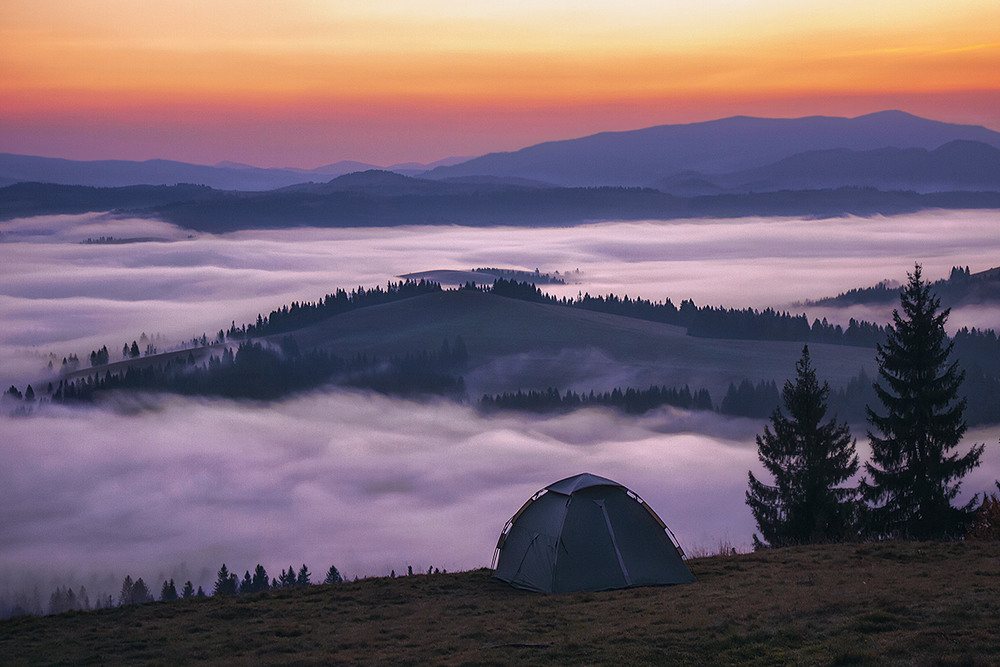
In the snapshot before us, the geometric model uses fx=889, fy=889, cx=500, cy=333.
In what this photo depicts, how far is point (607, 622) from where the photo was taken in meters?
19.7

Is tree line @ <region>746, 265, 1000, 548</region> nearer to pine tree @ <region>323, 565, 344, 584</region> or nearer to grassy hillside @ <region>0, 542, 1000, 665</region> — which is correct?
grassy hillside @ <region>0, 542, 1000, 665</region>

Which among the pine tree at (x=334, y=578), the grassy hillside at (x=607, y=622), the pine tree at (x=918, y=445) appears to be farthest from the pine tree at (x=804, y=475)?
the pine tree at (x=334, y=578)

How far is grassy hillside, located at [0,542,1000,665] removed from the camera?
1619 centimetres

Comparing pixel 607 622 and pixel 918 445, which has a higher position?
pixel 918 445

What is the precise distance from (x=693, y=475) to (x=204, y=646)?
494 feet

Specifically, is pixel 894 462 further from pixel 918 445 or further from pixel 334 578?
pixel 334 578

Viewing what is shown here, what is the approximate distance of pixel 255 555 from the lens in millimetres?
123500

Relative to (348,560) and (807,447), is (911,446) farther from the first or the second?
(348,560)

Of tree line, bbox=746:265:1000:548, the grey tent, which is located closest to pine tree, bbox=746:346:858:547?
tree line, bbox=746:265:1000:548

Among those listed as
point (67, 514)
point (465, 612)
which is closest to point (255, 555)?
point (67, 514)

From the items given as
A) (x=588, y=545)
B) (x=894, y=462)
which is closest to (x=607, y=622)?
(x=588, y=545)

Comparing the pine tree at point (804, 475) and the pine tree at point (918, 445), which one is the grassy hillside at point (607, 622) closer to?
the pine tree at point (804, 475)

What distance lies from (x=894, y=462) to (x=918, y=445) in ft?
4.03

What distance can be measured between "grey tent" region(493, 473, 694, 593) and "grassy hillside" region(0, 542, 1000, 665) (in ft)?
2.73
